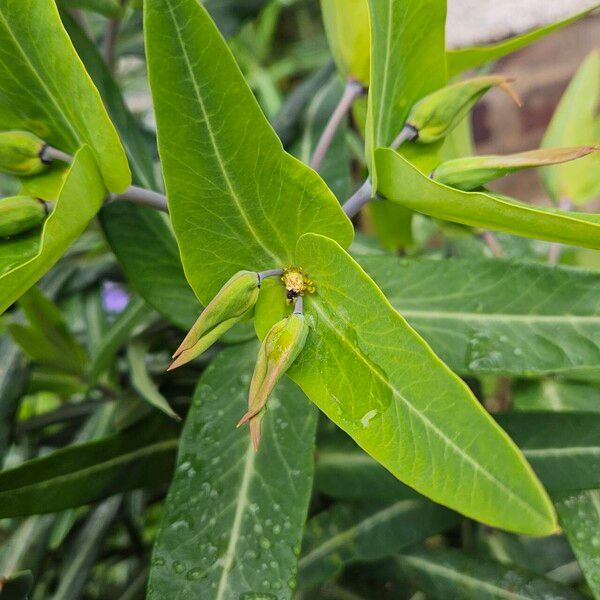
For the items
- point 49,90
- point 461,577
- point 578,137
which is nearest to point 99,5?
point 49,90

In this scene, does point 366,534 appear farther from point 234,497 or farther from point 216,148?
point 216,148

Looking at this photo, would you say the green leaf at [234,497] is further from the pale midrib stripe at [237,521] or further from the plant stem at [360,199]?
the plant stem at [360,199]

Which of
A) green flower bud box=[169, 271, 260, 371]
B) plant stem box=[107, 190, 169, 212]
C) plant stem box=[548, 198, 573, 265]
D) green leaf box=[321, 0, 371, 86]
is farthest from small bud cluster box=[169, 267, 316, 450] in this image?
plant stem box=[548, 198, 573, 265]

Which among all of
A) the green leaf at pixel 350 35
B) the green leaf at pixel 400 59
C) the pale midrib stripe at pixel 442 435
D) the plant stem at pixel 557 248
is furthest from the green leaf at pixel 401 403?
the plant stem at pixel 557 248

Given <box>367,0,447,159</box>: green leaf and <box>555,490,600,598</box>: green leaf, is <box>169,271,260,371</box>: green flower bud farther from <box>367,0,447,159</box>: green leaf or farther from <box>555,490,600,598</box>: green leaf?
<box>555,490,600,598</box>: green leaf

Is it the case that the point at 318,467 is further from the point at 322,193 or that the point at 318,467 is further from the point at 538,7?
the point at 538,7

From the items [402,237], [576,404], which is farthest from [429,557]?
[402,237]
